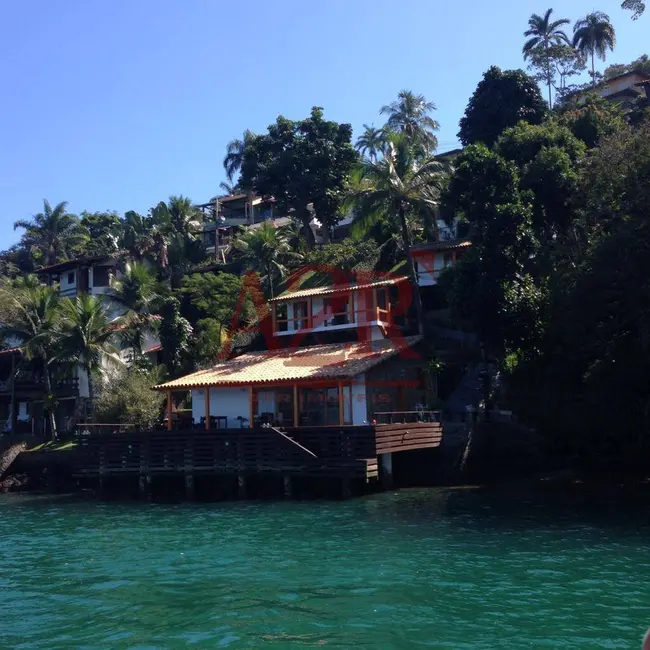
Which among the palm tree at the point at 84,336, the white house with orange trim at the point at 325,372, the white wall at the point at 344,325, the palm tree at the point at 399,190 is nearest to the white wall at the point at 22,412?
the palm tree at the point at 84,336

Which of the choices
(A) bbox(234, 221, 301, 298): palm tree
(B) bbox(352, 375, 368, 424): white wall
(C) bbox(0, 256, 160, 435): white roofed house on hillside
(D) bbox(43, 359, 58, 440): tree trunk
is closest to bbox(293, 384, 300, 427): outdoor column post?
(B) bbox(352, 375, 368, 424): white wall

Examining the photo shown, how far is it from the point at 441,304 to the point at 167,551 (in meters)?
28.6

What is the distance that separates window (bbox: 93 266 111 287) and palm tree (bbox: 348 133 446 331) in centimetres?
2350

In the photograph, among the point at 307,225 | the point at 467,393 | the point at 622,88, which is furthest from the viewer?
the point at 622,88

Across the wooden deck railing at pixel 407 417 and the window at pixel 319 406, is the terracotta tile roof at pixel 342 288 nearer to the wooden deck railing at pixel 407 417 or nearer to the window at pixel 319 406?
the window at pixel 319 406

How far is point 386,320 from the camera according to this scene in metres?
38.9

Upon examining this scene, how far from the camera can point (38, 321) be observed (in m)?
44.7

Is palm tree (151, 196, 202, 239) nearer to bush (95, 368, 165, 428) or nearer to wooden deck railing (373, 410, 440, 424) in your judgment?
bush (95, 368, 165, 428)

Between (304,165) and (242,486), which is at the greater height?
(304,165)

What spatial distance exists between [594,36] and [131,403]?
55.6 m


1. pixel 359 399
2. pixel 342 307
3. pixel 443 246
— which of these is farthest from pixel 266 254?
pixel 359 399

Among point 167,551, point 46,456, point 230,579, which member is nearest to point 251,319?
point 46,456

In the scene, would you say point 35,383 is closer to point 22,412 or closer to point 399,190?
point 22,412

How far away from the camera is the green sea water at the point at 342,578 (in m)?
12.0
